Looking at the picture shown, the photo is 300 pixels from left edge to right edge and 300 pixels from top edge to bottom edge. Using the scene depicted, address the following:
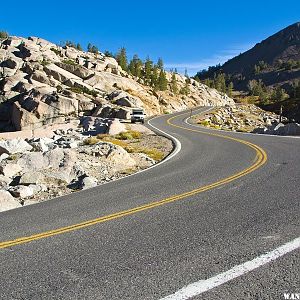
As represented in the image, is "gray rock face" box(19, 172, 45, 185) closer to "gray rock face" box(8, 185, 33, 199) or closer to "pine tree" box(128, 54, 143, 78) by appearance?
"gray rock face" box(8, 185, 33, 199)

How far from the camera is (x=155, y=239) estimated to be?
22.3 ft

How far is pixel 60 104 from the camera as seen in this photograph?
2375 inches

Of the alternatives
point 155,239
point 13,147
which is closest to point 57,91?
point 13,147

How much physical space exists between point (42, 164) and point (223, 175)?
8.17 m

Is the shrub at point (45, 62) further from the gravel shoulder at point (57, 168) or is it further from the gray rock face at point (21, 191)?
the gray rock face at point (21, 191)

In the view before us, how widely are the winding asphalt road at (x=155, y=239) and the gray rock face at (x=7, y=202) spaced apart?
0.79 m

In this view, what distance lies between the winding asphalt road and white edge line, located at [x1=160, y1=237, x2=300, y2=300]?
0.23 feet

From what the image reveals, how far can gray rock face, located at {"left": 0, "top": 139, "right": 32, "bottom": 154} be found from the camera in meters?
19.9

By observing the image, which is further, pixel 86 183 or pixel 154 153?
pixel 154 153

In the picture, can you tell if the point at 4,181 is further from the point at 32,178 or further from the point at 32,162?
the point at 32,162

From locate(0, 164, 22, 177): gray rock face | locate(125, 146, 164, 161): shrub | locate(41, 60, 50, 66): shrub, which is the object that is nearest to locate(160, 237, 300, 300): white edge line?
locate(0, 164, 22, 177): gray rock face

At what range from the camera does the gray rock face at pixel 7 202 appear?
1095 centimetres

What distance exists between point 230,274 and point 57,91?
6560 cm

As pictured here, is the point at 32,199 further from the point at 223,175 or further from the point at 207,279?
the point at 207,279
